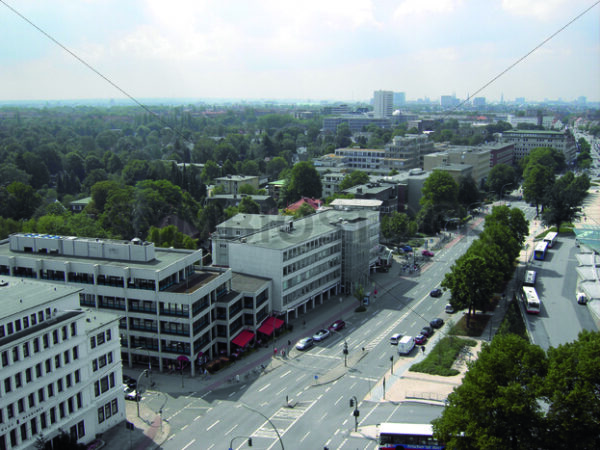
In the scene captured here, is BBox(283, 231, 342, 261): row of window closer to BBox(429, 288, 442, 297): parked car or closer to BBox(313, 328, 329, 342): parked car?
BBox(313, 328, 329, 342): parked car

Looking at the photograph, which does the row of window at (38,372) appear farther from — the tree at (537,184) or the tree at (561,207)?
the tree at (537,184)

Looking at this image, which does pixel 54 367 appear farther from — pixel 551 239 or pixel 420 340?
pixel 551 239

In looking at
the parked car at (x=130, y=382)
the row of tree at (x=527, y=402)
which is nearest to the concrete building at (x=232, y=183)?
the parked car at (x=130, y=382)

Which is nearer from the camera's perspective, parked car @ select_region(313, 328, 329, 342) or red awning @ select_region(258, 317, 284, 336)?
red awning @ select_region(258, 317, 284, 336)

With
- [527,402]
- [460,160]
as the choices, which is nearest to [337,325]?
[527,402]

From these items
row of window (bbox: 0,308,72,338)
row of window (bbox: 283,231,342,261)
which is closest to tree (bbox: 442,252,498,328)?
row of window (bbox: 283,231,342,261)

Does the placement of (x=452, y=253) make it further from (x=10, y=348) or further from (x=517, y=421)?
(x=10, y=348)
